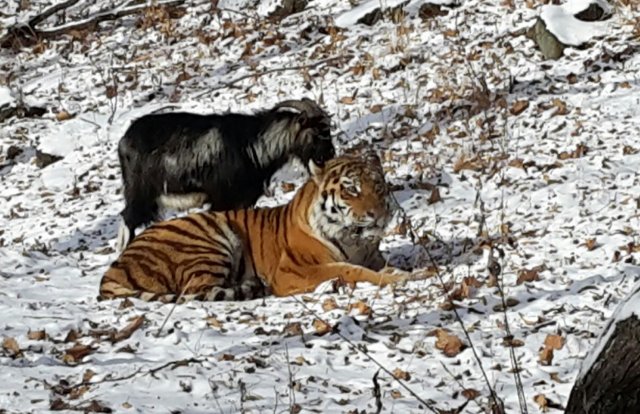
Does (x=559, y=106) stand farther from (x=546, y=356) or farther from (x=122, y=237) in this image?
(x=546, y=356)

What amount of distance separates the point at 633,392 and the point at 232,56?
1218 centimetres

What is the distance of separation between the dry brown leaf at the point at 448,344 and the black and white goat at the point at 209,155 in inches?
172

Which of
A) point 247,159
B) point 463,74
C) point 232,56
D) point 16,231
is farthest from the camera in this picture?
point 232,56

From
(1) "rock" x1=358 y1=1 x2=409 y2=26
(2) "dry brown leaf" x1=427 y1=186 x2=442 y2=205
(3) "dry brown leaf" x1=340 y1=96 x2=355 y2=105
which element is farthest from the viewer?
(1) "rock" x1=358 y1=1 x2=409 y2=26

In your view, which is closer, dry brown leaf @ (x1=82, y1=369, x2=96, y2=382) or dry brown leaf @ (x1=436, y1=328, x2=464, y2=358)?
dry brown leaf @ (x1=82, y1=369, x2=96, y2=382)

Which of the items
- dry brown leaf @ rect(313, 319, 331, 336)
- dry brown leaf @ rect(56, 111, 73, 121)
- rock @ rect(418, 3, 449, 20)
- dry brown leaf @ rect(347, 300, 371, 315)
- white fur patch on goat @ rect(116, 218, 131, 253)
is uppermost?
dry brown leaf @ rect(313, 319, 331, 336)

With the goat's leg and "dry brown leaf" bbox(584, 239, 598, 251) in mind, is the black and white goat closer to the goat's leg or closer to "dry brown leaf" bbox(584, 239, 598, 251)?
the goat's leg

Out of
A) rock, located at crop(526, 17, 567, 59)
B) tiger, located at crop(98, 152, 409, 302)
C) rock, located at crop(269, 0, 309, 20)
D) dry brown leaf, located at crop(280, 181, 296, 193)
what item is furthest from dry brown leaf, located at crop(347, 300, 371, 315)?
rock, located at crop(269, 0, 309, 20)

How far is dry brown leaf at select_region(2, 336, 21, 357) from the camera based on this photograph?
20.3ft

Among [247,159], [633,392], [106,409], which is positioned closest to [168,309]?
[106,409]

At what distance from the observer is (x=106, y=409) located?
5133 mm

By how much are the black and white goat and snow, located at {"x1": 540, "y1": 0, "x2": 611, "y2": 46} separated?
11.8 feet

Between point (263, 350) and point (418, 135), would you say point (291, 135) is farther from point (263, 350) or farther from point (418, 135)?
point (263, 350)

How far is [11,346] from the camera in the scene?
20.6ft
